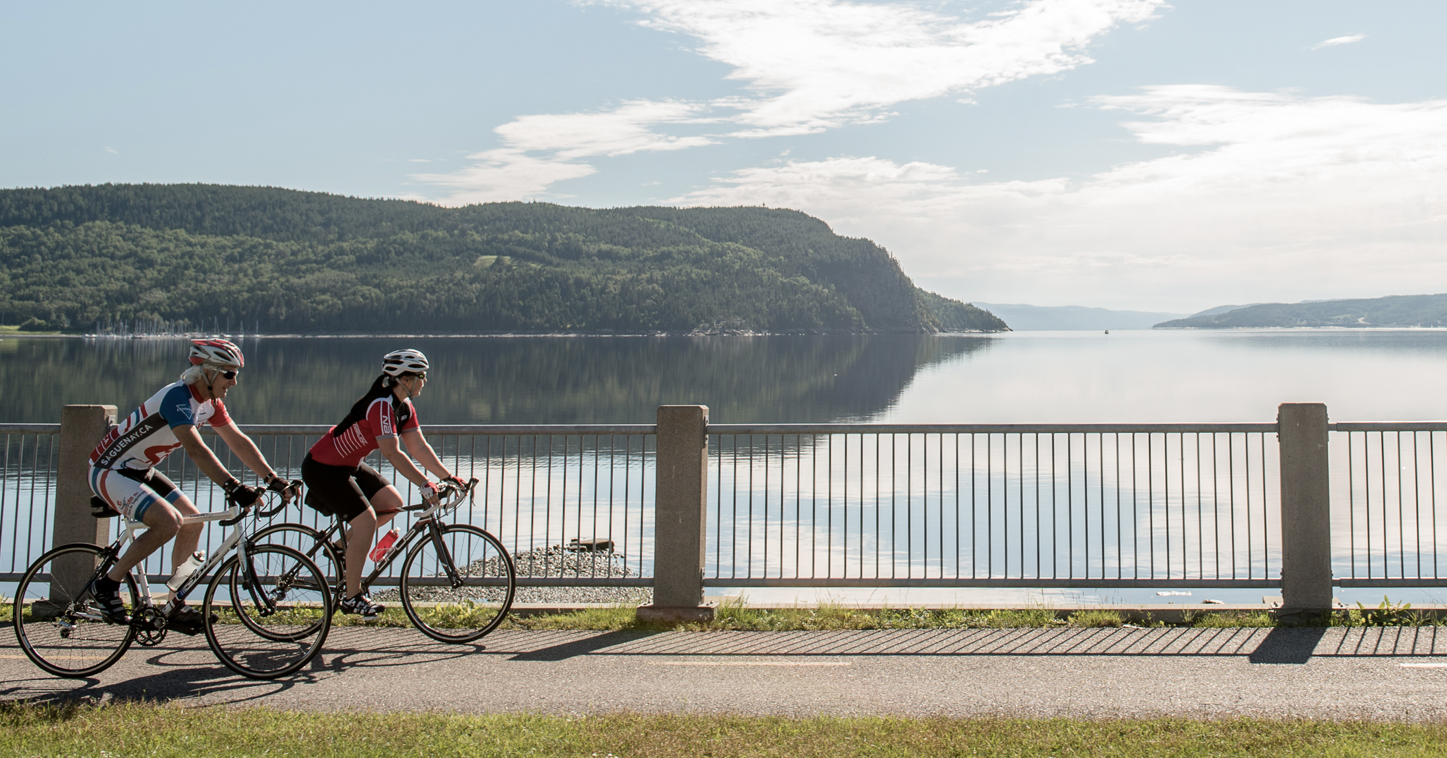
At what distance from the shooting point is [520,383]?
89.0 m

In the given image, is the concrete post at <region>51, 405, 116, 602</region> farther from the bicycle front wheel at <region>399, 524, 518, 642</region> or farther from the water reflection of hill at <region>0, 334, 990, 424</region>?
the water reflection of hill at <region>0, 334, 990, 424</region>

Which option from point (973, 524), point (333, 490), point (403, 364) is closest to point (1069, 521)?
point (973, 524)

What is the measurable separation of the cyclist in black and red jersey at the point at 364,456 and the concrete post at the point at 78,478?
2288mm

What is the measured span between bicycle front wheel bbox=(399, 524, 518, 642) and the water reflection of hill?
5017 centimetres

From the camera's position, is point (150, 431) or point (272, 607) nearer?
point (150, 431)

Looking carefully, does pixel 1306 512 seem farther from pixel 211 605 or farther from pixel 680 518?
pixel 211 605

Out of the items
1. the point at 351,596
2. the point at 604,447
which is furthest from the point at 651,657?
the point at 604,447

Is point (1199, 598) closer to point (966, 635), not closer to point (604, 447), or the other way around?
point (966, 635)

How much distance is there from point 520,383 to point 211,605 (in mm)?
83590

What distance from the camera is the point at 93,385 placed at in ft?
262

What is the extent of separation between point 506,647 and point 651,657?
103 centimetres

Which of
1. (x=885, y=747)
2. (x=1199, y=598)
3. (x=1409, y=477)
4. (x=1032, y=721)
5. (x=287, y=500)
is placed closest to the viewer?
(x=885, y=747)

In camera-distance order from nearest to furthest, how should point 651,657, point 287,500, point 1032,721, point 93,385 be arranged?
1. point 1032,721
2. point 287,500
3. point 651,657
4. point 93,385

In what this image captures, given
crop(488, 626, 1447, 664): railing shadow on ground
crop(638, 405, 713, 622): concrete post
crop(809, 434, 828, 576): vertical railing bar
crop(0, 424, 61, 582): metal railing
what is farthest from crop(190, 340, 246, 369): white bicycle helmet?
crop(809, 434, 828, 576): vertical railing bar
